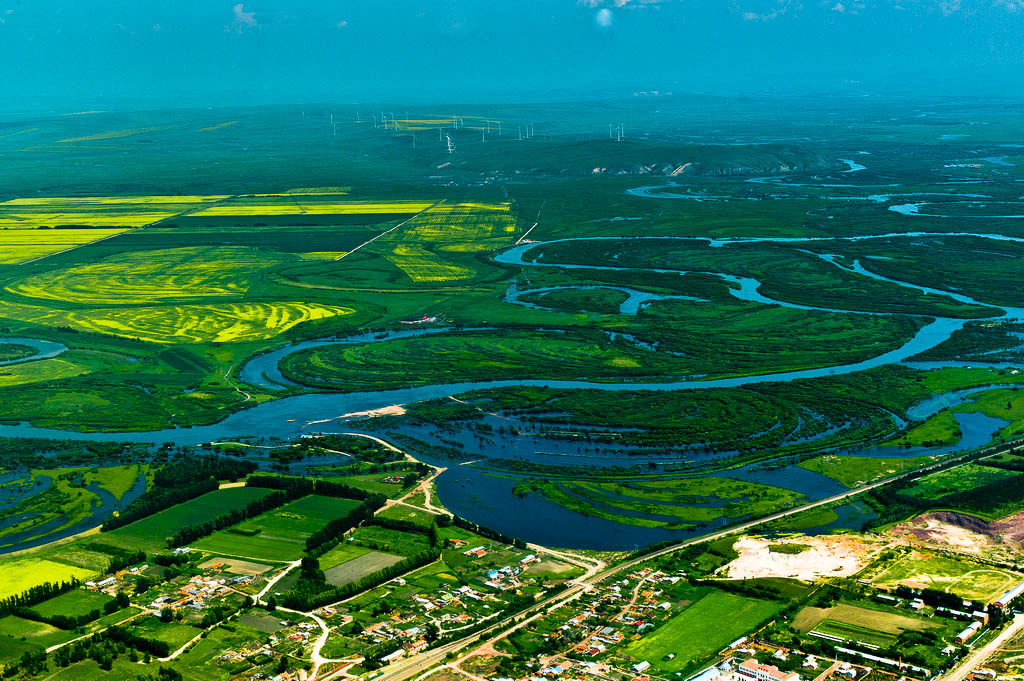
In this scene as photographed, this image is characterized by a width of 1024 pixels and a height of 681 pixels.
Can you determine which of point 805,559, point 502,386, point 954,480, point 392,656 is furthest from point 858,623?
point 502,386

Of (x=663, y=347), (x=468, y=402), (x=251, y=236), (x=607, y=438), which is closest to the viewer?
(x=607, y=438)

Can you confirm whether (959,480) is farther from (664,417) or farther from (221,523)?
(221,523)

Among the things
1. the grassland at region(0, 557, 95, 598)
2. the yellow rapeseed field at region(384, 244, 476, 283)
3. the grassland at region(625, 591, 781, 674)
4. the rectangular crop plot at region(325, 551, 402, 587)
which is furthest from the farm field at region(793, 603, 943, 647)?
the yellow rapeseed field at region(384, 244, 476, 283)

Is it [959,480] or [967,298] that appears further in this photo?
[967,298]

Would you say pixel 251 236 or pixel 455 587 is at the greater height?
pixel 251 236

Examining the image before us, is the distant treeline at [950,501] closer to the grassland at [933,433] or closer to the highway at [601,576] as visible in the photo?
the highway at [601,576]

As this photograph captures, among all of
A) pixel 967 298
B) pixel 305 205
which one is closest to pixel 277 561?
pixel 967 298

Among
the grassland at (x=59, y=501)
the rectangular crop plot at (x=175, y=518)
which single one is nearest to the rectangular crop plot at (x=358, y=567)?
the rectangular crop plot at (x=175, y=518)

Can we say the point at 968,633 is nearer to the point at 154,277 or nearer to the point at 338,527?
the point at 338,527

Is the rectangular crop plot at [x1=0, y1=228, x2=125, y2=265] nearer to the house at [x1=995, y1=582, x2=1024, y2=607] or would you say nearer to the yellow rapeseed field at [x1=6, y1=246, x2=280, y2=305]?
the yellow rapeseed field at [x1=6, y1=246, x2=280, y2=305]
